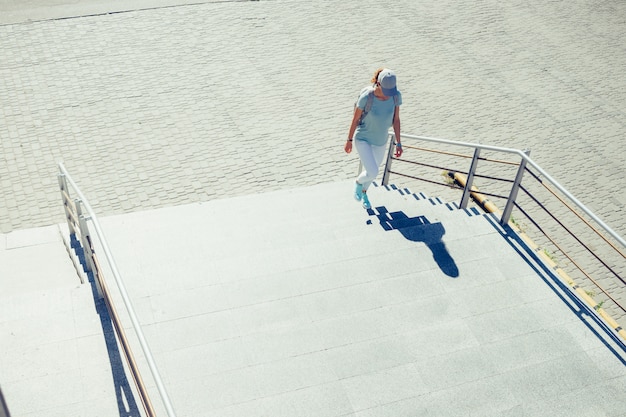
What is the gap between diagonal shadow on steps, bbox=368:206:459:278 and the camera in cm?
681

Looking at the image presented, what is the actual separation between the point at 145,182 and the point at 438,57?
277 inches

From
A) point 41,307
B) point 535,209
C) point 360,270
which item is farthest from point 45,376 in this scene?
→ point 535,209

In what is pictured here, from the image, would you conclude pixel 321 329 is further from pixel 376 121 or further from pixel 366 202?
pixel 376 121

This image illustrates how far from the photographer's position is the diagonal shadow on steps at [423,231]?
6809mm

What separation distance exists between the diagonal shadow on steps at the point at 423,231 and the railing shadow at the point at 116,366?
328cm

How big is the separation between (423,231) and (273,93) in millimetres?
5797

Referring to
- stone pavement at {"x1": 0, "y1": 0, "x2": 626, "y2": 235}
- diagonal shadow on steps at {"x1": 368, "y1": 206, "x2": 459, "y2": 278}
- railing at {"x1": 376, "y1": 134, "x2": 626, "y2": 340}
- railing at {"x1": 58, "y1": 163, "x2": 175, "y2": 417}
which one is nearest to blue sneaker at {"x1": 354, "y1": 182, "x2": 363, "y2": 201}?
diagonal shadow on steps at {"x1": 368, "y1": 206, "x2": 459, "y2": 278}

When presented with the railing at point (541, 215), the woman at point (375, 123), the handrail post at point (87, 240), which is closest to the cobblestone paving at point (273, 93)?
the railing at point (541, 215)

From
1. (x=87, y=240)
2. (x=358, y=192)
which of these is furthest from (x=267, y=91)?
(x=87, y=240)

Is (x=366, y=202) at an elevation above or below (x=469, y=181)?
below

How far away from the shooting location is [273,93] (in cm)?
1219

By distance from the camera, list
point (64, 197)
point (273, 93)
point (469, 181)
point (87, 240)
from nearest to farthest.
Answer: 1. point (87, 240)
2. point (64, 197)
3. point (469, 181)
4. point (273, 93)

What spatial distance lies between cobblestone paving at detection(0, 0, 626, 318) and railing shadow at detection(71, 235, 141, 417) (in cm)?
365

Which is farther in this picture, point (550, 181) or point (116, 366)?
point (550, 181)
